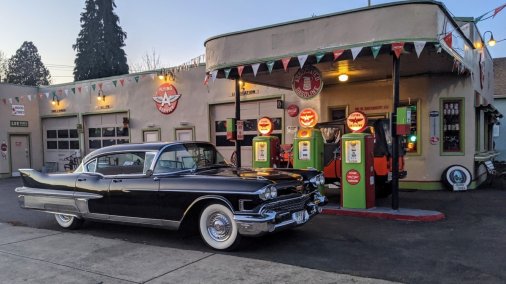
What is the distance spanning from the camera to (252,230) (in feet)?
18.2

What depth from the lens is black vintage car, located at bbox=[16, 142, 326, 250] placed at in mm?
5727

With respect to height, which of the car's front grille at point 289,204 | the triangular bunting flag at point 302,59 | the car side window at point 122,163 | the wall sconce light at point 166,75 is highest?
the wall sconce light at point 166,75

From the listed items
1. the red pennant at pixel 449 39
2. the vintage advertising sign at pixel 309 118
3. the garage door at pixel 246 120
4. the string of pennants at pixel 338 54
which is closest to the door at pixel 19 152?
the garage door at pixel 246 120

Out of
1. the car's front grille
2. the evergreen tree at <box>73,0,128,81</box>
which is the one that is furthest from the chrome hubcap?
the evergreen tree at <box>73,0,128,81</box>

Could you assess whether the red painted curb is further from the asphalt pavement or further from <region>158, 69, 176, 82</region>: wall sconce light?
<region>158, 69, 176, 82</region>: wall sconce light

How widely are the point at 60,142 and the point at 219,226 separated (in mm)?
17572

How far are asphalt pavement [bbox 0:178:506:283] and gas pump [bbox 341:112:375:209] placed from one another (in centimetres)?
56

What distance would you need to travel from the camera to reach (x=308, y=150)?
9.28m

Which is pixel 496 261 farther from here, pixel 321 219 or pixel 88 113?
pixel 88 113

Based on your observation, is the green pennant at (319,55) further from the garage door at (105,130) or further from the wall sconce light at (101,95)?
the wall sconce light at (101,95)

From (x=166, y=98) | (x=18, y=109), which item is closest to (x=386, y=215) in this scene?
(x=166, y=98)

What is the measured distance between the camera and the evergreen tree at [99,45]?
3844 cm

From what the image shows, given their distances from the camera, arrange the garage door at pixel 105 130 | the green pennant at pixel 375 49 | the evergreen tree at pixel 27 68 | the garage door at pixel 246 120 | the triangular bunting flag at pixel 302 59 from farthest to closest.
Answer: the evergreen tree at pixel 27 68 < the garage door at pixel 105 130 < the garage door at pixel 246 120 < the triangular bunting flag at pixel 302 59 < the green pennant at pixel 375 49

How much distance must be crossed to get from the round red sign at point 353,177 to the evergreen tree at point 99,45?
3422 centimetres
